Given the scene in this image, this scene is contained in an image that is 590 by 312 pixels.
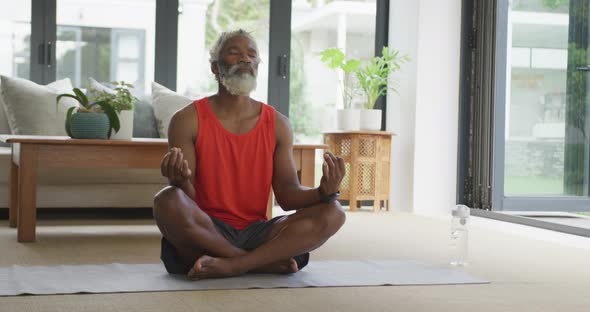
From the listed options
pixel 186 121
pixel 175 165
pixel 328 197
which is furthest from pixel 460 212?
pixel 175 165

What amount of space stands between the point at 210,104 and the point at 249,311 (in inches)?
36.3

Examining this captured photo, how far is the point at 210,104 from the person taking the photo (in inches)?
112

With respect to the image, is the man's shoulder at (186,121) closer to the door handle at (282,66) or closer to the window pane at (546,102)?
the window pane at (546,102)

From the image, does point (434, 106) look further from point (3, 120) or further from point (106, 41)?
point (3, 120)

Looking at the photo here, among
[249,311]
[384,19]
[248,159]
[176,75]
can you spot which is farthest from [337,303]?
[384,19]

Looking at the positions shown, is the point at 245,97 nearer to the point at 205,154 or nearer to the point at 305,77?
the point at 205,154

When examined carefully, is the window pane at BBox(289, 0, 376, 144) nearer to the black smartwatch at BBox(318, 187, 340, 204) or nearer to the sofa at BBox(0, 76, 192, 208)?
the sofa at BBox(0, 76, 192, 208)

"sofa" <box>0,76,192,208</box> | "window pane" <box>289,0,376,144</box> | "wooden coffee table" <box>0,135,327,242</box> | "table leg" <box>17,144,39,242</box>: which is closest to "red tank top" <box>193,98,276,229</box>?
"wooden coffee table" <box>0,135,327,242</box>

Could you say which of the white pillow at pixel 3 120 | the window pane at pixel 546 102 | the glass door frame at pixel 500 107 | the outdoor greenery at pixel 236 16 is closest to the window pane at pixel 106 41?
the outdoor greenery at pixel 236 16

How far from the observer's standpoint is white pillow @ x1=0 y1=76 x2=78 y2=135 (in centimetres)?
505

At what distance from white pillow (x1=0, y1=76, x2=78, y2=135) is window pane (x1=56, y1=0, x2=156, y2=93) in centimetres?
85

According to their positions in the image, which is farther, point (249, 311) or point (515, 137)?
point (515, 137)

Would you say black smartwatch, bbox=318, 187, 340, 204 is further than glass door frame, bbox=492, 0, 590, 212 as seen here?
No

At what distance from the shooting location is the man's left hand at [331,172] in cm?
254
